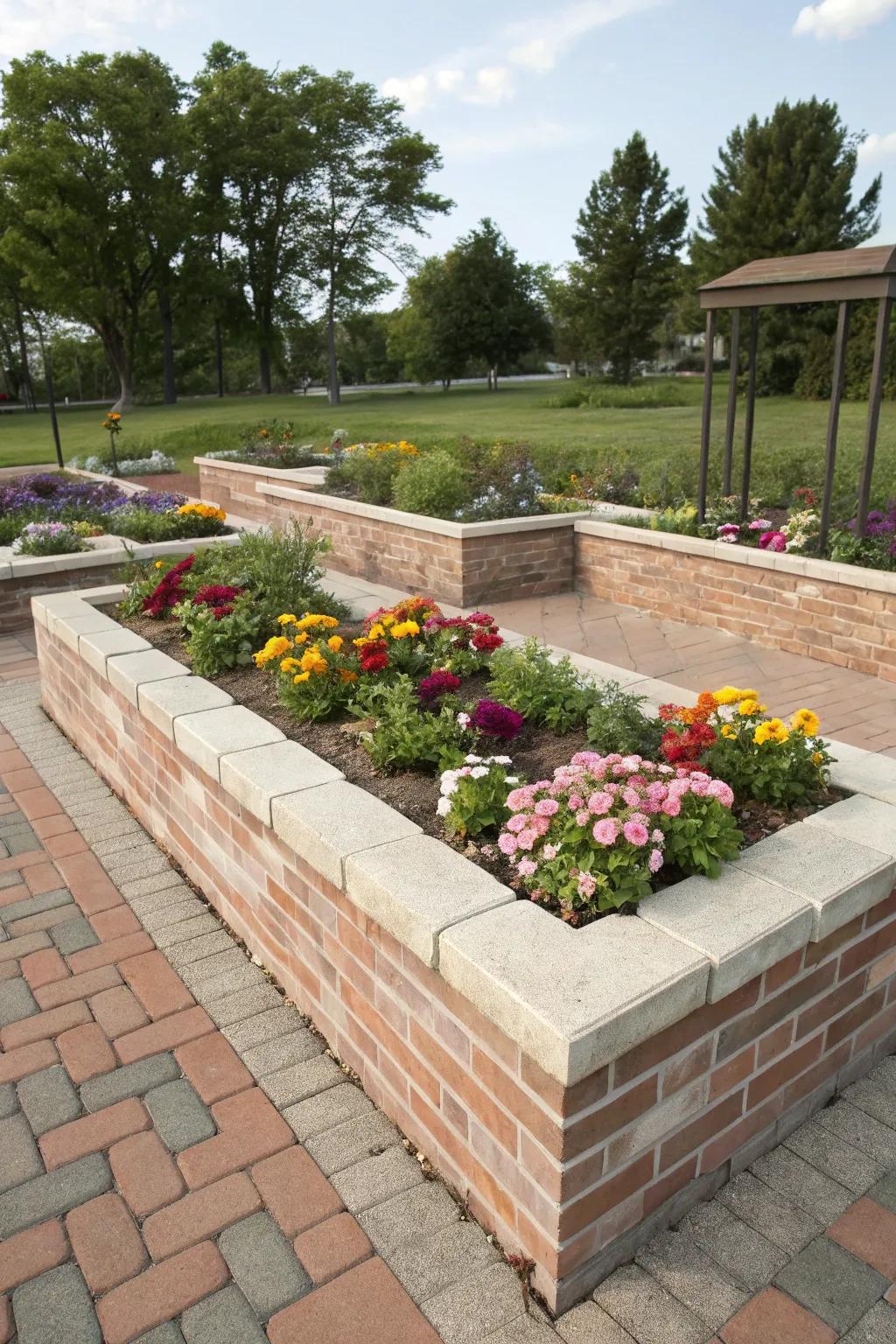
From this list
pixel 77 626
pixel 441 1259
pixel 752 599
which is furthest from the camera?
pixel 752 599

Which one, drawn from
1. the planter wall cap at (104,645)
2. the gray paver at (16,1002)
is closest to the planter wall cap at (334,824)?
the gray paver at (16,1002)

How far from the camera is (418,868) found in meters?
2.33

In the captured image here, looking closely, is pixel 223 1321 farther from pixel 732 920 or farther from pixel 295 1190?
pixel 732 920

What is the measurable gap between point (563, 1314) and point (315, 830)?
1223 millimetres

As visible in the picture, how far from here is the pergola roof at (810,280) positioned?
556cm

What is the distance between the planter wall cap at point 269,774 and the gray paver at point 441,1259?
3.81 feet

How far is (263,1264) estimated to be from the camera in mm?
2006

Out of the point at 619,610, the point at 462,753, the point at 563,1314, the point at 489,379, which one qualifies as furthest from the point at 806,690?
the point at 489,379

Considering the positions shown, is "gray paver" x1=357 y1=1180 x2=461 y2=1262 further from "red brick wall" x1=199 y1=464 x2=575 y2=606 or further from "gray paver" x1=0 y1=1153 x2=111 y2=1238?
"red brick wall" x1=199 y1=464 x2=575 y2=606

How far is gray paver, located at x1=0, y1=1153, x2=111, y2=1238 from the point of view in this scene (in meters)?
2.13

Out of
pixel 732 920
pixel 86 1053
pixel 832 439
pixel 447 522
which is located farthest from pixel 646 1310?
pixel 447 522

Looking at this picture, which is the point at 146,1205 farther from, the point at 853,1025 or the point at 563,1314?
the point at 853,1025

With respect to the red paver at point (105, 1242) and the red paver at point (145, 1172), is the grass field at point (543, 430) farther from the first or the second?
the red paver at point (105, 1242)

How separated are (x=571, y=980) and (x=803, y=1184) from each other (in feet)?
2.92
